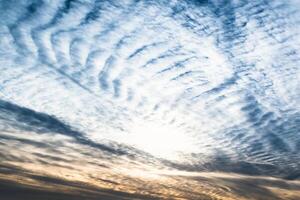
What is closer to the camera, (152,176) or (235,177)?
(235,177)

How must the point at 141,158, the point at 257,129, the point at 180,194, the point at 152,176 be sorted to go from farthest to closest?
the point at 180,194 < the point at 152,176 < the point at 141,158 < the point at 257,129

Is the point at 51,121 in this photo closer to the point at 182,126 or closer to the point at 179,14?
the point at 182,126

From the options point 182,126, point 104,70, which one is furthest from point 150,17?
point 182,126

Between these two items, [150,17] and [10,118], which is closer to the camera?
[150,17]

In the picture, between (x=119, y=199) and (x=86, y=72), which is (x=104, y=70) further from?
(x=119, y=199)

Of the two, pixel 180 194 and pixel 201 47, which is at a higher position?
pixel 201 47

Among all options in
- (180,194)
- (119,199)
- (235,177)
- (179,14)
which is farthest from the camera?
(119,199)

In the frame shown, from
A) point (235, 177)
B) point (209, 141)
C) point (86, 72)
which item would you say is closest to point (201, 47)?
point (86, 72)

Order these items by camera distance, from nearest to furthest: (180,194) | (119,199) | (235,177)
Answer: (235,177) → (180,194) → (119,199)

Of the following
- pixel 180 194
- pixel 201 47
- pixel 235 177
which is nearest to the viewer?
pixel 201 47
